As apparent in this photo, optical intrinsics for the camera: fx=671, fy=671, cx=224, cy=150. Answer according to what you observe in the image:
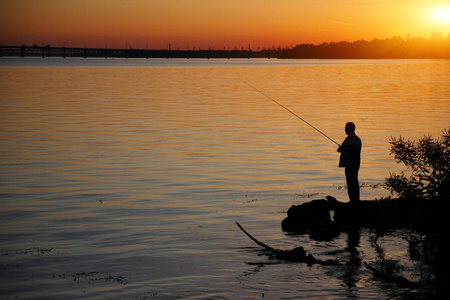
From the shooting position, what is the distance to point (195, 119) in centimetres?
4650

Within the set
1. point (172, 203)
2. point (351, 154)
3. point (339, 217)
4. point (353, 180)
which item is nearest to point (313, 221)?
point (339, 217)

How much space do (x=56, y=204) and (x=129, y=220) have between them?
124 inches

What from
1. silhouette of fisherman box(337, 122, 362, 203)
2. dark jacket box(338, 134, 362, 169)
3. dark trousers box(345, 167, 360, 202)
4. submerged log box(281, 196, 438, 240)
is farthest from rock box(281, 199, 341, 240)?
dark jacket box(338, 134, 362, 169)

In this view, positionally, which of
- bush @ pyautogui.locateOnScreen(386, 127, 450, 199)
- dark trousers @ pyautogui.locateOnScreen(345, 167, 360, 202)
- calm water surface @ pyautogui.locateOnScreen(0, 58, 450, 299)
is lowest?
calm water surface @ pyautogui.locateOnScreen(0, 58, 450, 299)

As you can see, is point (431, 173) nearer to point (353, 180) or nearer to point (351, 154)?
point (351, 154)

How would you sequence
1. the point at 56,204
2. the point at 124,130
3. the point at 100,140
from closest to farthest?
1. the point at 56,204
2. the point at 100,140
3. the point at 124,130

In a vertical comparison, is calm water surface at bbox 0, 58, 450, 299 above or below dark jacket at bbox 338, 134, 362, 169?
below

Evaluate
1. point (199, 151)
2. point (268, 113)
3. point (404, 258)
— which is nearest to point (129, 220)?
point (404, 258)

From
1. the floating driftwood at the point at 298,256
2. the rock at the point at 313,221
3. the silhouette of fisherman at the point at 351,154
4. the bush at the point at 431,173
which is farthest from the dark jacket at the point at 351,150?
the floating driftwood at the point at 298,256

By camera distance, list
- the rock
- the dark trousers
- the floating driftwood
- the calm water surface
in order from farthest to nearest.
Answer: the dark trousers → the rock → the floating driftwood → the calm water surface

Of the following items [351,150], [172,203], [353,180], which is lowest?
[172,203]

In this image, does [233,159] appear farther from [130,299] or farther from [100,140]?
[130,299]

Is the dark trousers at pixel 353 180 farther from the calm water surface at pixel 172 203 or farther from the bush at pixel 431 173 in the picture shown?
the bush at pixel 431 173

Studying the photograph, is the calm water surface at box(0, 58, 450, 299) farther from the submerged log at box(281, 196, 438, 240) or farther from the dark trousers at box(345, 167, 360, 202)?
the dark trousers at box(345, 167, 360, 202)
